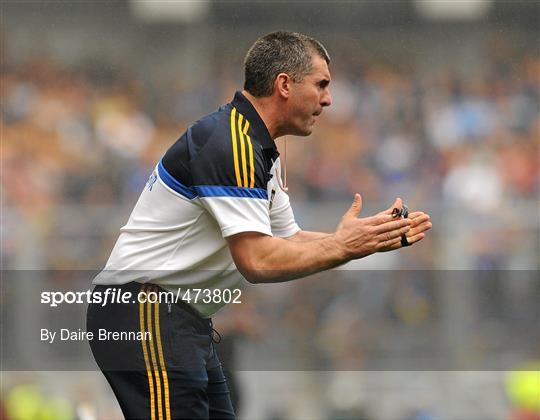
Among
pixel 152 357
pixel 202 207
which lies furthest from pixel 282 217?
pixel 152 357

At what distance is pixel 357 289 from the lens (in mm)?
6840

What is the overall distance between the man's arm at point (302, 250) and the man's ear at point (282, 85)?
55 centimetres

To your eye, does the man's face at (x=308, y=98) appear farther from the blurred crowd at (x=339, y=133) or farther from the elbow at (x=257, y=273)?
the blurred crowd at (x=339, y=133)

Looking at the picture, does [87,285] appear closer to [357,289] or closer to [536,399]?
[357,289]

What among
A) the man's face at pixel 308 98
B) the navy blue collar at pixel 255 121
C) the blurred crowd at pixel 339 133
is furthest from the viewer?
the blurred crowd at pixel 339 133

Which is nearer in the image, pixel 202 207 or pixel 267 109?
pixel 202 207

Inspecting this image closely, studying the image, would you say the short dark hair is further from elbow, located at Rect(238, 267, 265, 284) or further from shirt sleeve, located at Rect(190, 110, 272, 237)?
elbow, located at Rect(238, 267, 265, 284)

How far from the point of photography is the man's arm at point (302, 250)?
10.5 ft

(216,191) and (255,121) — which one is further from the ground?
(255,121)

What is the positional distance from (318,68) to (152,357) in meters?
1.20

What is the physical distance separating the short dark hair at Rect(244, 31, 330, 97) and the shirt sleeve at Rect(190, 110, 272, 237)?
0.33 meters

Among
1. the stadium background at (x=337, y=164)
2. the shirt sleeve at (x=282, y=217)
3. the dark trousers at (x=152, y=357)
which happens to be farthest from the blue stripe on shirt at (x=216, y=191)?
the stadium background at (x=337, y=164)

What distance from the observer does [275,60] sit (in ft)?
11.6

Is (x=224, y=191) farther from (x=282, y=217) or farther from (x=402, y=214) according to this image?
(x=282, y=217)
